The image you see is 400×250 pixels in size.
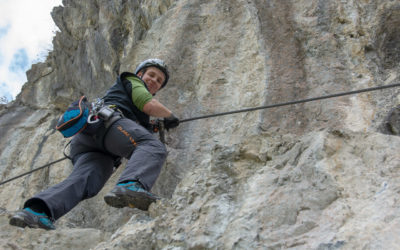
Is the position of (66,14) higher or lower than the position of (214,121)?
higher

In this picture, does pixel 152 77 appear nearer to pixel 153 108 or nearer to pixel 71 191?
pixel 153 108

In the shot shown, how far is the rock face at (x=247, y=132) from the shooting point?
2729 millimetres

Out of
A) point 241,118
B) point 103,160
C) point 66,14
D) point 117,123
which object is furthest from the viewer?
point 66,14

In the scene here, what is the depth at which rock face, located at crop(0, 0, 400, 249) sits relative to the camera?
8.95 feet

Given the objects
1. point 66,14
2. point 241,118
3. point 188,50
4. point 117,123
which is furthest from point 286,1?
point 66,14

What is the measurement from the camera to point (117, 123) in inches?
176

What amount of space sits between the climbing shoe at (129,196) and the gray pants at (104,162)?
0.11 m

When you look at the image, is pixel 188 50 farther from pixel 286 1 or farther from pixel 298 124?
pixel 298 124

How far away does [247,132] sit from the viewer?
4.93 metres

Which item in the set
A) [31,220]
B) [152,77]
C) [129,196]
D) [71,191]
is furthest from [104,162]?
[152,77]

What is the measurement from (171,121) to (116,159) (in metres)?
0.71

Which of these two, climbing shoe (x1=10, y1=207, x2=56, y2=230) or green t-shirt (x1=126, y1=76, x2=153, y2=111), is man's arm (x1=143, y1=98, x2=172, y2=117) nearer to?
green t-shirt (x1=126, y1=76, x2=153, y2=111)

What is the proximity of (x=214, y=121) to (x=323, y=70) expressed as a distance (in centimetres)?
139

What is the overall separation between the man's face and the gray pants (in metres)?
1.11
